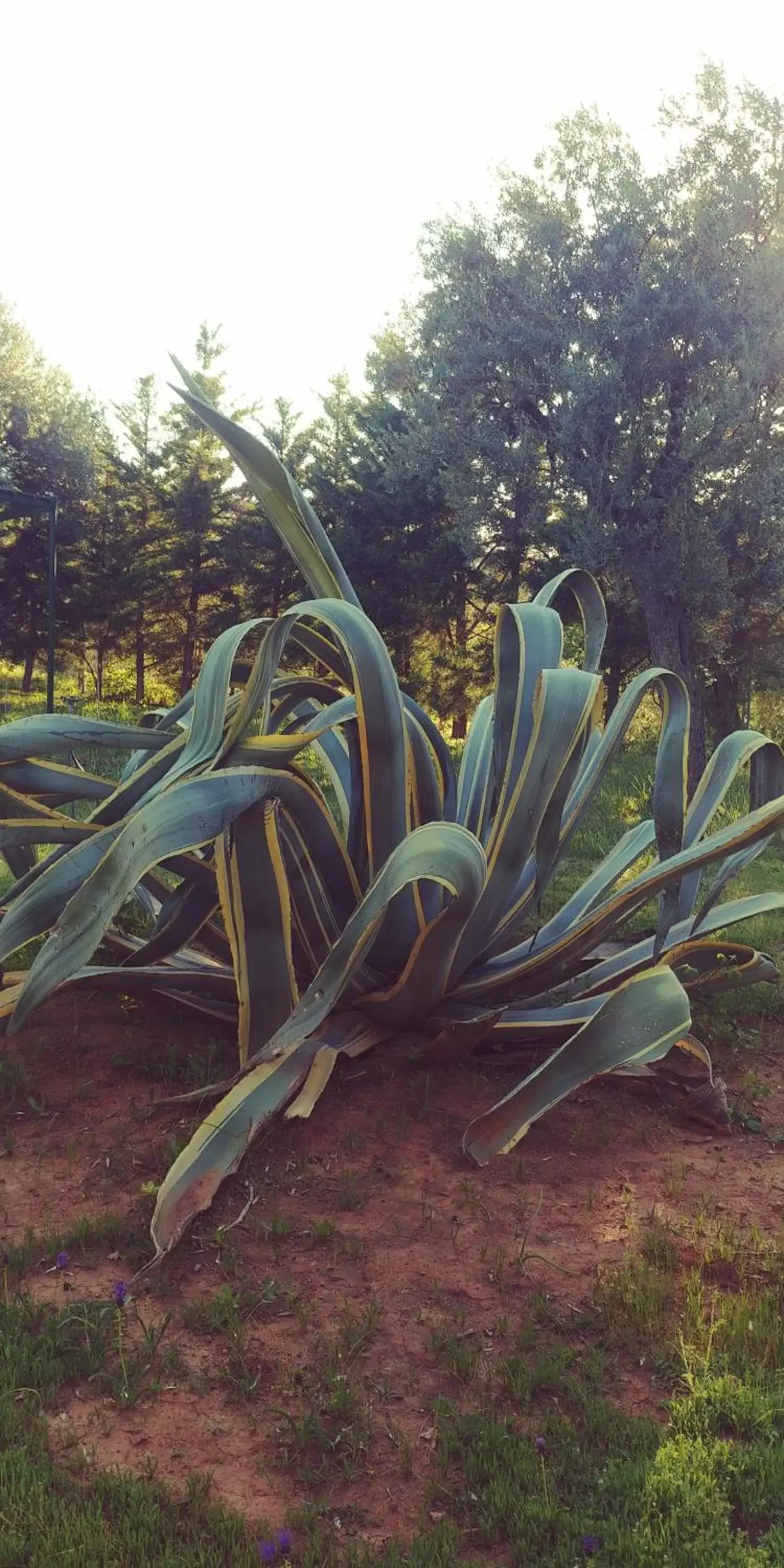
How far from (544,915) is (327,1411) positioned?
2.78 meters

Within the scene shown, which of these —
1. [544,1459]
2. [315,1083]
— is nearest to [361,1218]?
[315,1083]

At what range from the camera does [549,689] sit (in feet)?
8.65

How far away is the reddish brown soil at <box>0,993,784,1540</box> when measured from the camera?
184cm

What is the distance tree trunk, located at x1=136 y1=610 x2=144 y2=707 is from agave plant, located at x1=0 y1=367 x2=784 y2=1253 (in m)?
18.1

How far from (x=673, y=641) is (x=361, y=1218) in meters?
9.51

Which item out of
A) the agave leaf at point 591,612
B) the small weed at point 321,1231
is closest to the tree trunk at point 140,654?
the agave leaf at point 591,612

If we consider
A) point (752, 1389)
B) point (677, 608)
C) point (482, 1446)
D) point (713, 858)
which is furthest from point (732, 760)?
point (677, 608)

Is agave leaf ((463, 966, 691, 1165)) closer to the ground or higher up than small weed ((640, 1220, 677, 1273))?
higher up

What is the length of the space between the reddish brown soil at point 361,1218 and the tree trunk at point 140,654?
18476 mm

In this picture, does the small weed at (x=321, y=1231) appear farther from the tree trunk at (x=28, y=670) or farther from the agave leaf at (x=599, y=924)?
the tree trunk at (x=28, y=670)

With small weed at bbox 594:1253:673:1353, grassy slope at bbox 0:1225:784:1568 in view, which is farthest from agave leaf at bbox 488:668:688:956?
grassy slope at bbox 0:1225:784:1568

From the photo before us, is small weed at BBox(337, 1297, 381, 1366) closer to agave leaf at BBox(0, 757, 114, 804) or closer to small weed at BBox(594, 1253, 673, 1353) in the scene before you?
small weed at BBox(594, 1253, 673, 1353)

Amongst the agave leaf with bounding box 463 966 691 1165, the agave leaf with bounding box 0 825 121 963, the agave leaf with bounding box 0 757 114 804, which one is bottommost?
the agave leaf with bounding box 463 966 691 1165

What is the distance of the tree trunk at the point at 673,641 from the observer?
11.1 metres
